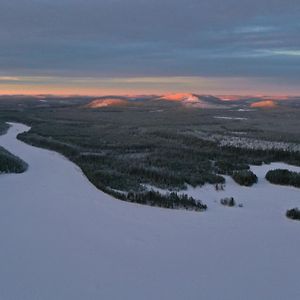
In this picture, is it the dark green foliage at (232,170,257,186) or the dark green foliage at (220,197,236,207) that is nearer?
the dark green foliage at (220,197,236,207)

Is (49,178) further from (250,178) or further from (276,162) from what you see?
(276,162)

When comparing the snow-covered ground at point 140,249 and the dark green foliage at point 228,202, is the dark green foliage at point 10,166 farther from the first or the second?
the dark green foliage at point 228,202

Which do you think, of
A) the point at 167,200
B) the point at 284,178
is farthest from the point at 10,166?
the point at 284,178

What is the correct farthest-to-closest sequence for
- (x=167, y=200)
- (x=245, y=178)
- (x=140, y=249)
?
1. (x=245, y=178)
2. (x=167, y=200)
3. (x=140, y=249)

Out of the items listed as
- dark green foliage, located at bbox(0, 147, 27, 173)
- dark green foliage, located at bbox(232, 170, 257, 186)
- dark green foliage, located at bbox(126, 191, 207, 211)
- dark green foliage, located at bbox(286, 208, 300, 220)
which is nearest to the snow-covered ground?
dark green foliage, located at bbox(286, 208, 300, 220)

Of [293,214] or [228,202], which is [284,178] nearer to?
[228,202]

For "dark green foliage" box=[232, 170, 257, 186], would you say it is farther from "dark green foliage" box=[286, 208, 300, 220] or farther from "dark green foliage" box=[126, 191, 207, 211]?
"dark green foliage" box=[286, 208, 300, 220]
